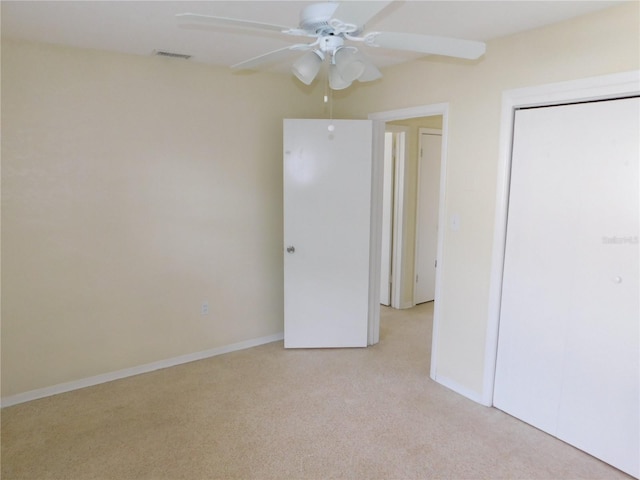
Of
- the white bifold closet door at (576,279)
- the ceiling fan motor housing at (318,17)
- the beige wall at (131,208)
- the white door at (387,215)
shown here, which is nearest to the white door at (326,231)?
the beige wall at (131,208)

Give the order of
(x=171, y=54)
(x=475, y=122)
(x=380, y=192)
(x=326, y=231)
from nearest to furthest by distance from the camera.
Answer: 1. (x=475, y=122)
2. (x=171, y=54)
3. (x=326, y=231)
4. (x=380, y=192)

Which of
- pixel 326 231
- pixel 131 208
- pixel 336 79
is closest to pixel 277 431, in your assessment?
pixel 326 231

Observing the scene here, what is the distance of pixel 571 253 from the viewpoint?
2363 mm

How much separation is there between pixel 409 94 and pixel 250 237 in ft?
5.72

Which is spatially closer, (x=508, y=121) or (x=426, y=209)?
(x=508, y=121)

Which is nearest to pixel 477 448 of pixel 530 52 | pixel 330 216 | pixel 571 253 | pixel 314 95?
pixel 571 253

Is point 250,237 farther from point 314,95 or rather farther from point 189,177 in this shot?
point 314,95

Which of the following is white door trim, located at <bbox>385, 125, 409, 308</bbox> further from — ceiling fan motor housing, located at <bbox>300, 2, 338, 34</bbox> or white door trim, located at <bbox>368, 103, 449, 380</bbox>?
ceiling fan motor housing, located at <bbox>300, 2, 338, 34</bbox>

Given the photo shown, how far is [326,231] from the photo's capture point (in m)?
3.61

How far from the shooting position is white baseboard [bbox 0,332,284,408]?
2.87 meters

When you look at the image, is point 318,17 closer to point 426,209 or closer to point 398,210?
point 398,210

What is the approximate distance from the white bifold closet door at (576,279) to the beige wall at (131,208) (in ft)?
6.64

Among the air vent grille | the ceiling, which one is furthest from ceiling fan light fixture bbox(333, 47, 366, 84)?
the air vent grille

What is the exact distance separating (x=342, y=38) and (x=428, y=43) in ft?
1.07
